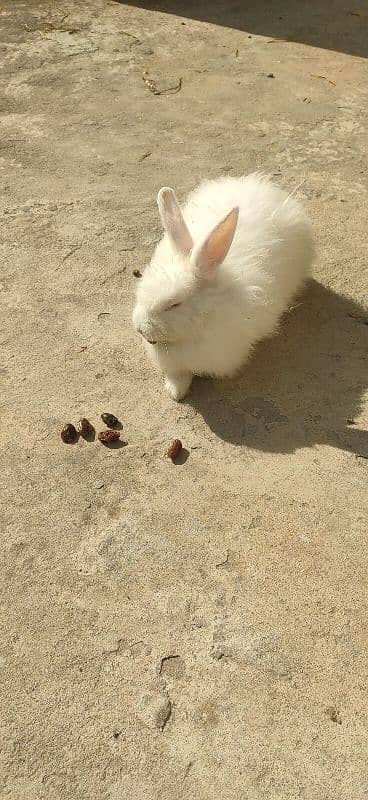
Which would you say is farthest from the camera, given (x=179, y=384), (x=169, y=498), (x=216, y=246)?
(x=179, y=384)

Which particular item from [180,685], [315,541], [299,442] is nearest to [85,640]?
[180,685]

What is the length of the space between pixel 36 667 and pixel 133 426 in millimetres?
1190

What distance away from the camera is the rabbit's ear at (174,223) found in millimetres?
3420

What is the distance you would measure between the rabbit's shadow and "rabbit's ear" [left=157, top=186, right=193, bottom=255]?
2.23 ft

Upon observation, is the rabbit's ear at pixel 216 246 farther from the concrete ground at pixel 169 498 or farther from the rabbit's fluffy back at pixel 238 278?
the concrete ground at pixel 169 498

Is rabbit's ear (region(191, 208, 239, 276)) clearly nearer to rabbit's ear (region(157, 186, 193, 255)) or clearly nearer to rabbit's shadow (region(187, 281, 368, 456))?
rabbit's ear (region(157, 186, 193, 255))

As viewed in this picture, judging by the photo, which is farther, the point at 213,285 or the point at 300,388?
the point at 300,388

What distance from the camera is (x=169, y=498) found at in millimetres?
3127

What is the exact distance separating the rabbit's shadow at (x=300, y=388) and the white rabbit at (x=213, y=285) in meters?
0.17

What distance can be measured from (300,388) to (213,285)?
0.67 meters

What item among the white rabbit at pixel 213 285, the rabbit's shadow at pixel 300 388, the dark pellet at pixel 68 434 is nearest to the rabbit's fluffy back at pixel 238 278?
the white rabbit at pixel 213 285

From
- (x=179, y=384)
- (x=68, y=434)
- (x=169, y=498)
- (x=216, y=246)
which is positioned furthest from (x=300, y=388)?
(x=68, y=434)

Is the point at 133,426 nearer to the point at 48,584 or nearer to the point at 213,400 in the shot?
the point at 213,400

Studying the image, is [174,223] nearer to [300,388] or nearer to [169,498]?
[300,388]
